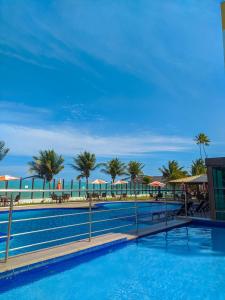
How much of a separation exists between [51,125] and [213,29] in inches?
619

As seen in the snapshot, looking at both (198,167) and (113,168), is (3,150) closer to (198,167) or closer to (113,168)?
(113,168)

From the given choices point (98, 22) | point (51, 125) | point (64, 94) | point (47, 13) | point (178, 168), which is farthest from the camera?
point (178, 168)

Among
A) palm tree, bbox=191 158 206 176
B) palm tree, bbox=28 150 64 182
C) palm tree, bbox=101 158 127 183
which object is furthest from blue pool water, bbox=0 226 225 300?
palm tree, bbox=101 158 127 183

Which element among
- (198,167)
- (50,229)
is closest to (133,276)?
(50,229)

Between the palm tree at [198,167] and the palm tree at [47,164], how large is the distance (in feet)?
63.9

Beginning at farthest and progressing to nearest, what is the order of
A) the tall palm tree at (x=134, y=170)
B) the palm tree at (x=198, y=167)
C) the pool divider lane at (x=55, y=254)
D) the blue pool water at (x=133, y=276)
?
1. the tall palm tree at (x=134, y=170)
2. the palm tree at (x=198, y=167)
3. the pool divider lane at (x=55, y=254)
4. the blue pool water at (x=133, y=276)

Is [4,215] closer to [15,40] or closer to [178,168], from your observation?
[15,40]

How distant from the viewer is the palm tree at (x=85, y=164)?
119 ft

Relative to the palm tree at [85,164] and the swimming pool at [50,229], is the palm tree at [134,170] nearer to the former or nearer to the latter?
the palm tree at [85,164]

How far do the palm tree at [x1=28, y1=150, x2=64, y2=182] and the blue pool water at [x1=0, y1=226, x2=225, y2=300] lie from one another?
25.7 m

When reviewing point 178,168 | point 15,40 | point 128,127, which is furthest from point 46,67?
point 178,168

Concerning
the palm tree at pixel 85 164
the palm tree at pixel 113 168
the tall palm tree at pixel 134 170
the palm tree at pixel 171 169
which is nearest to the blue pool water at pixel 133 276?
the palm tree at pixel 85 164

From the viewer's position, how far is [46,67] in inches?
567

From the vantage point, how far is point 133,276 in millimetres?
4723
